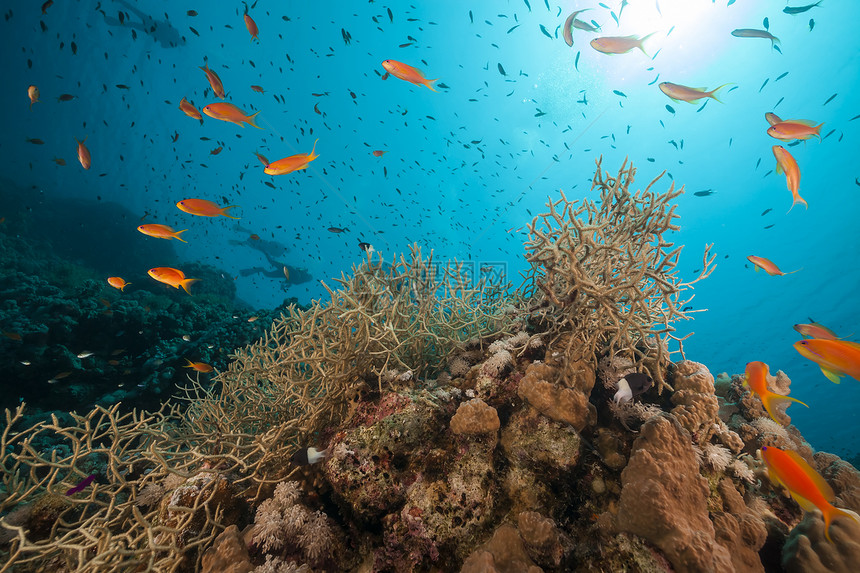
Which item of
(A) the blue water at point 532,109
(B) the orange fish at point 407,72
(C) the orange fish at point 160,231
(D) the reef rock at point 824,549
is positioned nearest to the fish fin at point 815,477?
(D) the reef rock at point 824,549

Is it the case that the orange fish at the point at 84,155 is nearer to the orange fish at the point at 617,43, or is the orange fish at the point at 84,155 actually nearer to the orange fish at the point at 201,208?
the orange fish at the point at 201,208

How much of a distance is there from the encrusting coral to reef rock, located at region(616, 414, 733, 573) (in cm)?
1

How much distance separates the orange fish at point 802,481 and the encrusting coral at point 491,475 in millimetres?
116

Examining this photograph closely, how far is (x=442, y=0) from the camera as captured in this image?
117 ft

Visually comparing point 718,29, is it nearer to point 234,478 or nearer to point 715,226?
point 715,226

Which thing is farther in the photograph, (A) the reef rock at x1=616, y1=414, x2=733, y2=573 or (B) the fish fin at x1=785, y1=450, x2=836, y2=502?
(B) the fish fin at x1=785, y1=450, x2=836, y2=502

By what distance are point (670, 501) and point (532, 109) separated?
4975 centimetres

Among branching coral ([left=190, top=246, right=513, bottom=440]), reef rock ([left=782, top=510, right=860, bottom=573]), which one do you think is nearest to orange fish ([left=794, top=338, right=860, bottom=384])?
reef rock ([left=782, top=510, right=860, bottom=573])

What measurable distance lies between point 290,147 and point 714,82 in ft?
209

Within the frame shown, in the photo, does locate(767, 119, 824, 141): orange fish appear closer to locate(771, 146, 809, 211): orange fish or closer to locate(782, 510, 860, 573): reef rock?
locate(771, 146, 809, 211): orange fish

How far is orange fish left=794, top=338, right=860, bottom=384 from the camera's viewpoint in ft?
6.64

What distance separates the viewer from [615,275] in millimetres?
2971

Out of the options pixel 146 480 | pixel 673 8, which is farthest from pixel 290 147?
pixel 146 480

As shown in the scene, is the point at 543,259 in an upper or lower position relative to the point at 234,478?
upper
